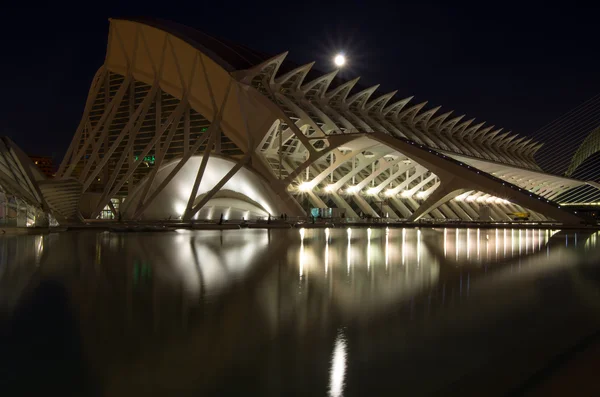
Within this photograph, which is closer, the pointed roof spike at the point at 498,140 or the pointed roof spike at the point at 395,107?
the pointed roof spike at the point at 395,107

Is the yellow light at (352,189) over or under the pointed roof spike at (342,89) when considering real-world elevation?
under

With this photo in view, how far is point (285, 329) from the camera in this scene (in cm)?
517

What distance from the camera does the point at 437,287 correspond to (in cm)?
788

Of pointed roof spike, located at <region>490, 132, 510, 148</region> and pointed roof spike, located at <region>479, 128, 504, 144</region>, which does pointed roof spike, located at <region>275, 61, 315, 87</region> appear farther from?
pointed roof spike, located at <region>490, 132, 510, 148</region>

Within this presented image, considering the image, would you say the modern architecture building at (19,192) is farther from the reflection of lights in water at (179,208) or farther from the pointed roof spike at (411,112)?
the pointed roof spike at (411,112)

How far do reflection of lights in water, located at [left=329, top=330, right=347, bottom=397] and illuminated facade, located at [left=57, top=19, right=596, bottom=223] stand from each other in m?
26.9

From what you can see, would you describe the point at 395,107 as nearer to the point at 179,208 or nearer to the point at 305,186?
the point at 305,186

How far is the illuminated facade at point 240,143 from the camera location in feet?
115

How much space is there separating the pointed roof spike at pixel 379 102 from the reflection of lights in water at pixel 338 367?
42.9 metres

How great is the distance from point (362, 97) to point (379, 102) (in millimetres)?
2700

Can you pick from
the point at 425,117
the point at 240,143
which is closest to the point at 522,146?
the point at 425,117

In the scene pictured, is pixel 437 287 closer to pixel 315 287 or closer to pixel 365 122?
pixel 315 287

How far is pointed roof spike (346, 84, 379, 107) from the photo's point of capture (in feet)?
145

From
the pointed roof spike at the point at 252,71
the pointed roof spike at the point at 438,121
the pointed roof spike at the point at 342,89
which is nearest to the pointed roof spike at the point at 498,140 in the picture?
the pointed roof spike at the point at 438,121
